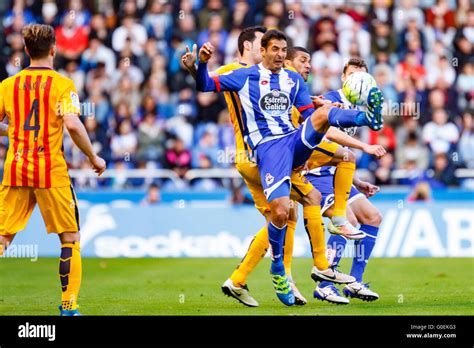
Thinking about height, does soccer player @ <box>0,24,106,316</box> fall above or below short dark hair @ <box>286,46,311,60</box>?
below

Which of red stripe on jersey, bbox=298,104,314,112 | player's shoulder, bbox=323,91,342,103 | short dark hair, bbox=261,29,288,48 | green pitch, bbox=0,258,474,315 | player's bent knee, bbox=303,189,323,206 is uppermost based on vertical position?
short dark hair, bbox=261,29,288,48

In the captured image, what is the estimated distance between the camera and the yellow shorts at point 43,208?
891cm

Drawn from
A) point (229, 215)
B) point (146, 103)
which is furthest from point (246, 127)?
point (146, 103)

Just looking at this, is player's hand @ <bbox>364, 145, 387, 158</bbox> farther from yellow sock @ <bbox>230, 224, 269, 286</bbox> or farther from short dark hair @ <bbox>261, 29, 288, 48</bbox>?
yellow sock @ <bbox>230, 224, 269, 286</bbox>

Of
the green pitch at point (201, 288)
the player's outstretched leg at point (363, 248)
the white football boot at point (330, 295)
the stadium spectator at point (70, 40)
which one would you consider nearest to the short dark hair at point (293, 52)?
the player's outstretched leg at point (363, 248)

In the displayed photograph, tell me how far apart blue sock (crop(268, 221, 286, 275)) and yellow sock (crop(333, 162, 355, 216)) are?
841mm

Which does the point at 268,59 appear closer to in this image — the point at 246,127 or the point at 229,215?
the point at 246,127

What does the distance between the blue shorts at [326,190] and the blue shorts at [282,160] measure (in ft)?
3.95

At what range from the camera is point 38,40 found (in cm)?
887

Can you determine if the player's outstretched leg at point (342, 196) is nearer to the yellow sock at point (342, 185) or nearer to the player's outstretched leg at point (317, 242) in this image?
the yellow sock at point (342, 185)

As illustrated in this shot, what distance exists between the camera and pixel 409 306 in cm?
1016

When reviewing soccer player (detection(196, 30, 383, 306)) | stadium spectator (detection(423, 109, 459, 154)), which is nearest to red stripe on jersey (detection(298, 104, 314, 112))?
soccer player (detection(196, 30, 383, 306))

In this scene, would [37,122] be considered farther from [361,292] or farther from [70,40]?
[70,40]

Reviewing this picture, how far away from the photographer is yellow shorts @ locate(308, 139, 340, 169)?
34.8 feet
